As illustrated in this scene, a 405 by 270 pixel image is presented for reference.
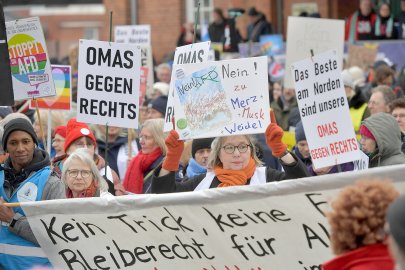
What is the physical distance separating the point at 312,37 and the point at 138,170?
3285 millimetres

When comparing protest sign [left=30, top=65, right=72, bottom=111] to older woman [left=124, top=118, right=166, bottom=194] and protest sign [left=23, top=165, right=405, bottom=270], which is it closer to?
older woman [left=124, top=118, right=166, bottom=194]

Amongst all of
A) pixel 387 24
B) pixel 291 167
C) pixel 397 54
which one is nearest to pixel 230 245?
pixel 291 167

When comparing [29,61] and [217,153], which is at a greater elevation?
[29,61]

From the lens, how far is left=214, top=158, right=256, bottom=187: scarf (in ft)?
23.7

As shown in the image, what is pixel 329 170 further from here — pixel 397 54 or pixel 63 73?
pixel 397 54

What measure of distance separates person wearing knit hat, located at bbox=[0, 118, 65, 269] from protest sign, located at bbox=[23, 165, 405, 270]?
0.19m

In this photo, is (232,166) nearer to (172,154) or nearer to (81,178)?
(172,154)

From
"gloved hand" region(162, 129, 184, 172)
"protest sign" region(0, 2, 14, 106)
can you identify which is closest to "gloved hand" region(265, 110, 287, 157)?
"gloved hand" region(162, 129, 184, 172)

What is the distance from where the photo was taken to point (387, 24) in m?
20.4

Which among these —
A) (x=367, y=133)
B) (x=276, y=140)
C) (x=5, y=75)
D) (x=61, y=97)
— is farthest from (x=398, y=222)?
(x=61, y=97)

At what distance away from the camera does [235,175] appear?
287 inches

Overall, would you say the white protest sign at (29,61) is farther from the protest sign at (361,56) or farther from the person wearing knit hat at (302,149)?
the protest sign at (361,56)

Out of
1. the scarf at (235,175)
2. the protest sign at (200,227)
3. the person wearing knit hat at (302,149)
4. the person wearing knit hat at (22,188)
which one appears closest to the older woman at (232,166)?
the scarf at (235,175)

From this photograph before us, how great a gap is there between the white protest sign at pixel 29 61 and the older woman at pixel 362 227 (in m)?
5.48
